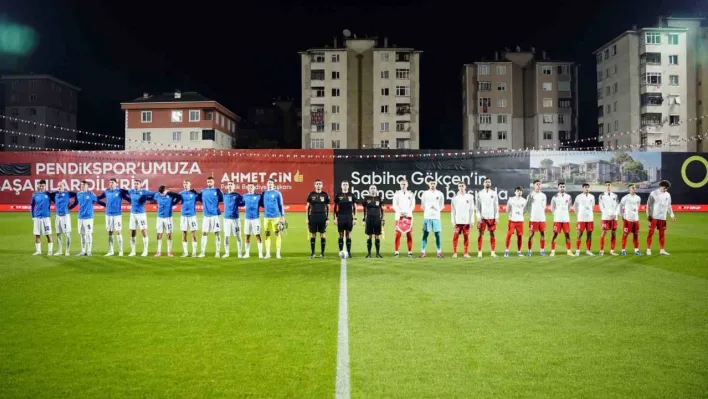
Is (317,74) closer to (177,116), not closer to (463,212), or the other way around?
(177,116)

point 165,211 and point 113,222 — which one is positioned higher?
point 165,211

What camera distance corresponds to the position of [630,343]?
20.9 ft

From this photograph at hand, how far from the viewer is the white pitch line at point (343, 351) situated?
488 cm

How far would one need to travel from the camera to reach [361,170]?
33.1 metres

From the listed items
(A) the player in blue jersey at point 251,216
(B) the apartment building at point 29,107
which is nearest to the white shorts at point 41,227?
(A) the player in blue jersey at point 251,216

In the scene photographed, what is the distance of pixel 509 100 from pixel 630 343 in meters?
65.2

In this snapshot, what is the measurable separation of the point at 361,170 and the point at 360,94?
105 feet

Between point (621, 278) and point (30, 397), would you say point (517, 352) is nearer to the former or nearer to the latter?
point (30, 397)

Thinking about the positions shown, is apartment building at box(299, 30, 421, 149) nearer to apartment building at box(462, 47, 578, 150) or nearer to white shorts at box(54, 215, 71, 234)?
apartment building at box(462, 47, 578, 150)

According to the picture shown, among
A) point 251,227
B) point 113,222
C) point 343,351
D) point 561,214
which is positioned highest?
point 561,214

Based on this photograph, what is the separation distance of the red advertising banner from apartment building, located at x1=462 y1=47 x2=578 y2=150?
39.1 m

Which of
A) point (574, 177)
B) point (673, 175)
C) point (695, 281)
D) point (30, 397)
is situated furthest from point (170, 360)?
point (673, 175)

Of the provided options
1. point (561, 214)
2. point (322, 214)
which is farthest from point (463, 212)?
point (322, 214)

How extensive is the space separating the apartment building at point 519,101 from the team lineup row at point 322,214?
5359 centimetres
